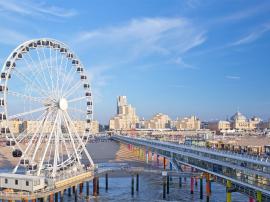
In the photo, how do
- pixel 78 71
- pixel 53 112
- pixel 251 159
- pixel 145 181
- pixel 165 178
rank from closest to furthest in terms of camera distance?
pixel 251 159 < pixel 53 112 < pixel 165 178 < pixel 78 71 < pixel 145 181

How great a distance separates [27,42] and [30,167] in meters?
13.8

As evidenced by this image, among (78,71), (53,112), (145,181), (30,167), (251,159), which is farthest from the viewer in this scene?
(145,181)

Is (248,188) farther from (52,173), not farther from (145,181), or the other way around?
(145,181)

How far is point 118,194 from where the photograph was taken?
174 ft

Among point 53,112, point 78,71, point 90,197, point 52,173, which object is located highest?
point 78,71

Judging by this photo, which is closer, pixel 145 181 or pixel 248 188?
pixel 248 188

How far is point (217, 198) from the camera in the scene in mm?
50062

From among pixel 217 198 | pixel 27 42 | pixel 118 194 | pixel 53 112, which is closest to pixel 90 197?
pixel 118 194

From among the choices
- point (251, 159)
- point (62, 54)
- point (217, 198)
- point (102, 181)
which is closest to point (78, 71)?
point (62, 54)

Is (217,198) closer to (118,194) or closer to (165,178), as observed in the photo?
(165,178)

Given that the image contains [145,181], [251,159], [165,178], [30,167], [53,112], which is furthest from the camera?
[145,181]

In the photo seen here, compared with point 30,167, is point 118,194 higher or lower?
lower

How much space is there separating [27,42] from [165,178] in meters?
23.1

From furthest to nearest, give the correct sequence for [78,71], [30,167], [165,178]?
[78,71]
[165,178]
[30,167]
